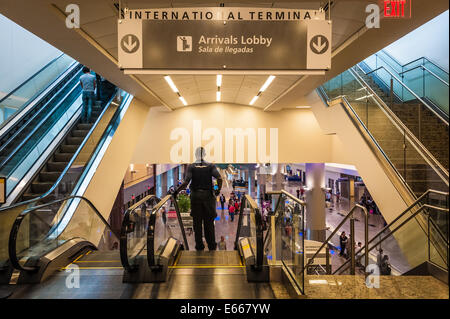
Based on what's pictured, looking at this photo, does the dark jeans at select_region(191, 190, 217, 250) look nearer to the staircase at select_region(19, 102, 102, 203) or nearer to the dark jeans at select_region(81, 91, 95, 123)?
the staircase at select_region(19, 102, 102, 203)

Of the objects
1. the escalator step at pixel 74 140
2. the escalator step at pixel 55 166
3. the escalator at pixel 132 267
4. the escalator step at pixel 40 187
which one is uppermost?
the escalator step at pixel 74 140

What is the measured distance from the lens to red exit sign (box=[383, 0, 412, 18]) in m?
3.43

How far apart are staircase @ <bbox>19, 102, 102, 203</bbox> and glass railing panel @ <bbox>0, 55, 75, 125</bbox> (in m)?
1.23

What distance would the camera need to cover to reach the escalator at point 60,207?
3.45 m

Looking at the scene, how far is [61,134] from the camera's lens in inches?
279

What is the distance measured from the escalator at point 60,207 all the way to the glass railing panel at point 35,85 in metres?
1.12

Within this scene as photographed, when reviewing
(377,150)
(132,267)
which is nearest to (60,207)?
(132,267)

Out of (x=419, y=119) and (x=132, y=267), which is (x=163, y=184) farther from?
(x=132, y=267)

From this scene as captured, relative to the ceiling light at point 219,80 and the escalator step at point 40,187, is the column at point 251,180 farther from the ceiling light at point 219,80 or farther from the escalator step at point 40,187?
the escalator step at point 40,187

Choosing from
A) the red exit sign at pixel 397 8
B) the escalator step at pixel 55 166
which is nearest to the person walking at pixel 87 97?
the escalator step at pixel 55 166

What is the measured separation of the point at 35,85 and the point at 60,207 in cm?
462

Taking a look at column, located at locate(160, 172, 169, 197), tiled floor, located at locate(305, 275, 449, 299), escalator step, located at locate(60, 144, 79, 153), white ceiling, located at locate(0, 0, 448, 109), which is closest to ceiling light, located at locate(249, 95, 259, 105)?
white ceiling, located at locate(0, 0, 448, 109)
